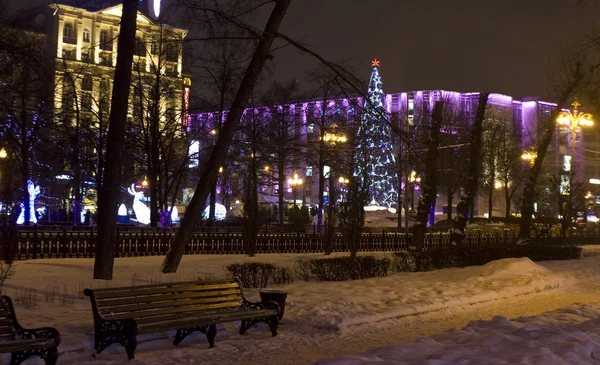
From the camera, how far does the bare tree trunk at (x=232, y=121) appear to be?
15.4 meters

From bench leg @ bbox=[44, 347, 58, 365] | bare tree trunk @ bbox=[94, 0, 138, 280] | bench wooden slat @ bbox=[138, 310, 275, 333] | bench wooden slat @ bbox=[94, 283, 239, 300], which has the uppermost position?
bare tree trunk @ bbox=[94, 0, 138, 280]

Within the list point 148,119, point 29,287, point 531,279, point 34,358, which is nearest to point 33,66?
point 29,287

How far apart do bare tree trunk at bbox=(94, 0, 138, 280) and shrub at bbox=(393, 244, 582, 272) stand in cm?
821

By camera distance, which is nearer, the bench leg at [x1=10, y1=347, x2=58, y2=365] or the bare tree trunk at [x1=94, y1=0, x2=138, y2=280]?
the bench leg at [x1=10, y1=347, x2=58, y2=365]

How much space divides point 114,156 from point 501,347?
9.64 m

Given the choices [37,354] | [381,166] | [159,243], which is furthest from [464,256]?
[381,166]

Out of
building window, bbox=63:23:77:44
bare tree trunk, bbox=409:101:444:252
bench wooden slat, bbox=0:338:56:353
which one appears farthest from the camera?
building window, bbox=63:23:77:44

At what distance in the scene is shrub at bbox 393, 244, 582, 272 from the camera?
1927cm

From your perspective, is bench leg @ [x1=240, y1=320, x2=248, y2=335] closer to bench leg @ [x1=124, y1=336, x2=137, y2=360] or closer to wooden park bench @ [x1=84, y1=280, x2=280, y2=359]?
wooden park bench @ [x1=84, y1=280, x2=280, y2=359]

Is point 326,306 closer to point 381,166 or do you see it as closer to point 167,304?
point 167,304

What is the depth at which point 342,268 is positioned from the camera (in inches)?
647

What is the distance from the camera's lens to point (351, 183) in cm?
2411

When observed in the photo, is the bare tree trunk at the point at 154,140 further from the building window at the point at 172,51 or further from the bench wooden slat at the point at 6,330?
the bench wooden slat at the point at 6,330

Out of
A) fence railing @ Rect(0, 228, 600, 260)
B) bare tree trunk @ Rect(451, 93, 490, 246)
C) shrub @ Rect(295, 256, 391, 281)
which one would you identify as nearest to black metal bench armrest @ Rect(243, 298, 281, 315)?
shrub @ Rect(295, 256, 391, 281)
